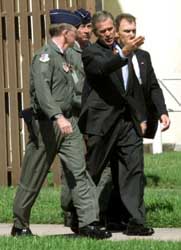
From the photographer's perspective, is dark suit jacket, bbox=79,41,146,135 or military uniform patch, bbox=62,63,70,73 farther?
dark suit jacket, bbox=79,41,146,135

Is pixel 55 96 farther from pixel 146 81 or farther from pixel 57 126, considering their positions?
pixel 146 81

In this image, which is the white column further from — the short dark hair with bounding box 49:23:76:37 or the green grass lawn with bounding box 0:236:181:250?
the green grass lawn with bounding box 0:236:181:250

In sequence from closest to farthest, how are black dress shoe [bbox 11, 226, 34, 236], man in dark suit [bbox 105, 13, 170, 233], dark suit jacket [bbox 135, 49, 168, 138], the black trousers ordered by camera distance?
1. black dress shoe [bbox 11, 226, 34, 236]
2. the black trousers
3. man in dark suit [bbox 105, 13, 170, 233]
4. dark suit jacket [bbox 135, 49, 168, 138]

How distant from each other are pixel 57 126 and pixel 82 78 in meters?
1.09

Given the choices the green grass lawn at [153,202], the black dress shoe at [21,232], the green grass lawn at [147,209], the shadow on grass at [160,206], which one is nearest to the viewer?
the green grass lawn at [147,209]

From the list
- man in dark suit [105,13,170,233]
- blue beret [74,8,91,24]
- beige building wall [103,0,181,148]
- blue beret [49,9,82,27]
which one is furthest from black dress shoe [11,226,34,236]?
beige building wall [103,0,181,148]

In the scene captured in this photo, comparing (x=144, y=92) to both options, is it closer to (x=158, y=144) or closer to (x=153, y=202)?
(x=153, y=202)

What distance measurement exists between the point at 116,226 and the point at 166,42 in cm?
797

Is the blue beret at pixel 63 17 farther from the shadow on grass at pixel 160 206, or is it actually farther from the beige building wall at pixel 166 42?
the beige building wall at pixel 166 42

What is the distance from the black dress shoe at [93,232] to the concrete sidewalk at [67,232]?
147 millimetres

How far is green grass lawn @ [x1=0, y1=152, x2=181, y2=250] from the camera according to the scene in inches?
313

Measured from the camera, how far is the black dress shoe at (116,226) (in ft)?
30.3

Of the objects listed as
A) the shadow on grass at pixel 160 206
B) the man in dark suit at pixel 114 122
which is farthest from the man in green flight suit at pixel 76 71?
the shadow on grass at pixel 160 206

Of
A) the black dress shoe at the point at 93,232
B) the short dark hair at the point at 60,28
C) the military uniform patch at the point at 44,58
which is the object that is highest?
the short dark hair at the point at 60,28
